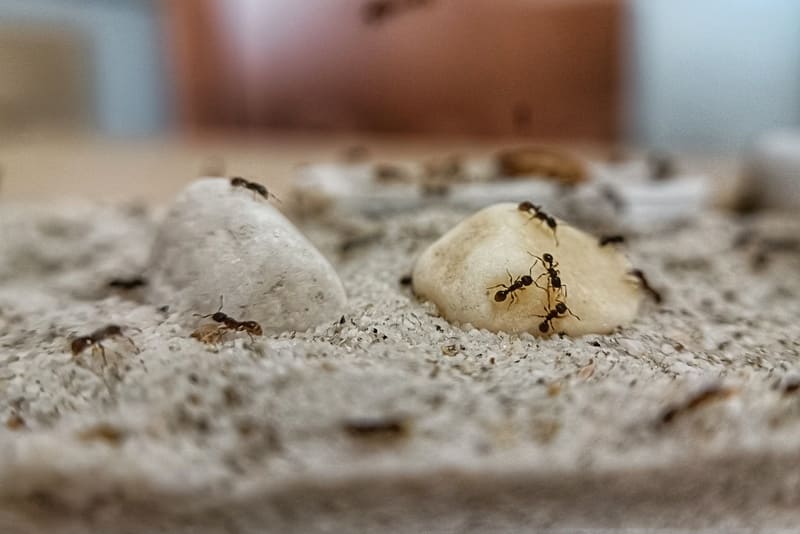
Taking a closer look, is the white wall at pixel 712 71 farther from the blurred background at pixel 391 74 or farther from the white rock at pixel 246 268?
the white rock at pixel 246 268

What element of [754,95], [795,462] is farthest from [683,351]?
[754,95]

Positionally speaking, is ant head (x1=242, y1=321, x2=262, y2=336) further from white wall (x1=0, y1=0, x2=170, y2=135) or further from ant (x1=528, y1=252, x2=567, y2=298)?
white wall (x1=0, y1=0, x2=170, y2=135)

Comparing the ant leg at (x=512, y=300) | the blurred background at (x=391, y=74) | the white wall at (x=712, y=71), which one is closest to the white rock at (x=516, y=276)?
the ant leg at (x=512, y=300)

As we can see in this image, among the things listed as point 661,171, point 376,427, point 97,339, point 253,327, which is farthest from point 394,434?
point 661,171

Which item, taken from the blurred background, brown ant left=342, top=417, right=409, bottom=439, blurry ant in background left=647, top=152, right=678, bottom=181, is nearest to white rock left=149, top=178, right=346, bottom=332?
brown ant left=342, top=417, right=409, bottom=439

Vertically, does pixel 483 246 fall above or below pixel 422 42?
below

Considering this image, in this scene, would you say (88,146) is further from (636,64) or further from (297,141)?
(636,64)
